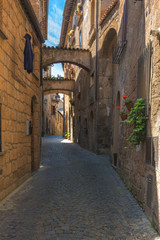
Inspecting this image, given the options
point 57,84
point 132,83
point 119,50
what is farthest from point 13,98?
point 57,84

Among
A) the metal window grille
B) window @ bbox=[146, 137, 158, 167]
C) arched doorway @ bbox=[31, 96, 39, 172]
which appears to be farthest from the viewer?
arched doorway @ bbox=[31, 96, 39, 172]

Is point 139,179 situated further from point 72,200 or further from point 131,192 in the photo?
point 72,200

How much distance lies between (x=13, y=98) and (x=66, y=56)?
1006 cm

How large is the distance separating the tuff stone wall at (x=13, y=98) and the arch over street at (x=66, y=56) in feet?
23.6

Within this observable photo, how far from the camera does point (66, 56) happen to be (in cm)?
1486

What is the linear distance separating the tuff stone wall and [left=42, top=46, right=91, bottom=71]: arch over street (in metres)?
7.19

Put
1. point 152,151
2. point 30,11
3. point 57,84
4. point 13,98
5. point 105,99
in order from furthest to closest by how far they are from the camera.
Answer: point 57,84, point 105,99, point 30,11, point 13,98, point 152,151

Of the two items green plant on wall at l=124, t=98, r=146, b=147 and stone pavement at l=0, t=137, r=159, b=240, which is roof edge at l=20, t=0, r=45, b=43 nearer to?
green plant on wall at l=124, t=98, r=146, b=147

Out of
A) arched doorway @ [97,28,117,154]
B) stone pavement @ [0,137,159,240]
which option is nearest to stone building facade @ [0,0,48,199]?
stone pavement @ [0,137,159,240]

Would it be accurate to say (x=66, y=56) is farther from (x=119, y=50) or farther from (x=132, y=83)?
(x=132, y=83)

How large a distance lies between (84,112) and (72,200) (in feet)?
40.8

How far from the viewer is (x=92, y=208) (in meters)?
4.32

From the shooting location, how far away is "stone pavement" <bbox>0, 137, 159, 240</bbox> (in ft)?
10.7

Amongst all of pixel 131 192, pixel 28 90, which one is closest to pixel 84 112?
pixel 28 90
